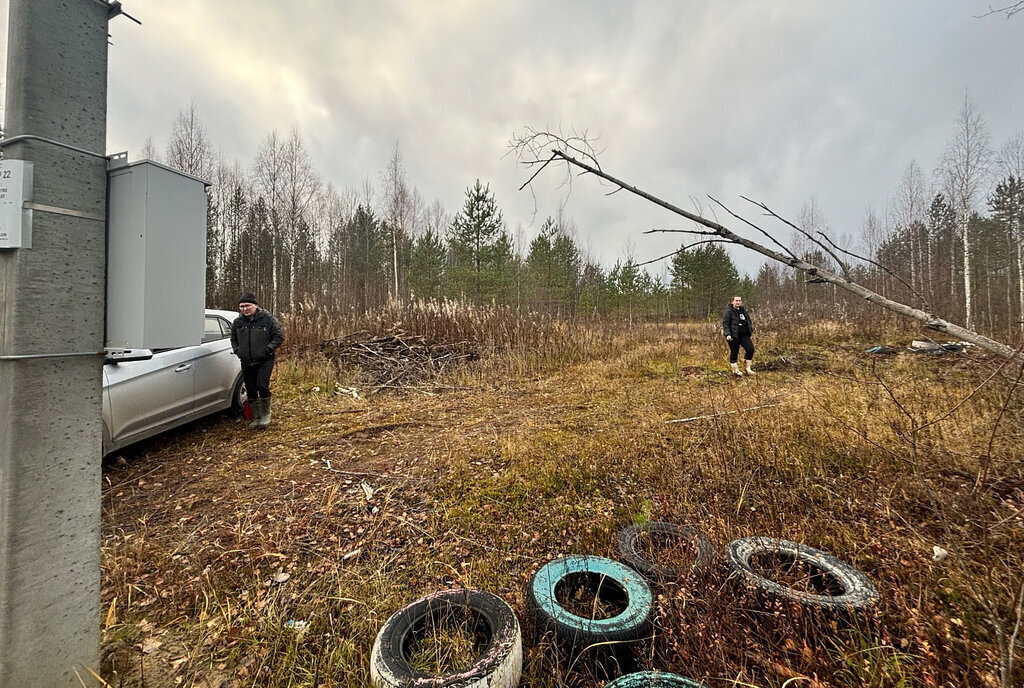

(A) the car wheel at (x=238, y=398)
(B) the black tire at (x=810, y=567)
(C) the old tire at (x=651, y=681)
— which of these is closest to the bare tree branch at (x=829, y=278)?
(B) the black tire at (x=810, y=567)

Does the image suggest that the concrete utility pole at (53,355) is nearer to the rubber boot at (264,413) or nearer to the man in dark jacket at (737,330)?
the rubber boot at (264,413)

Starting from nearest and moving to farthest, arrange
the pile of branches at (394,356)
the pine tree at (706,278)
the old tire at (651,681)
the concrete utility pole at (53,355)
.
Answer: the concrete utility pole at (53,355)
the old tire at (651,681)
the pile of branches at (394,356)
the pine tree at (706,278)

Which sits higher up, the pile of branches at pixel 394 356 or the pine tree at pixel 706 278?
the pine tree at pixel 706 278

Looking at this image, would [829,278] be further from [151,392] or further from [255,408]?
[255,408]

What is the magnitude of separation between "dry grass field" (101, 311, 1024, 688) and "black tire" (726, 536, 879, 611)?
82 millimetres

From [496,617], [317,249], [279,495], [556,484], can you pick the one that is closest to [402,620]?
[496,617]

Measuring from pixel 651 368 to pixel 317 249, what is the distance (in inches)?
888

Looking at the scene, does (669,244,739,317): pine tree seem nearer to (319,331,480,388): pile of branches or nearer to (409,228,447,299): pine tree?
(409,228,447,299): pine tree

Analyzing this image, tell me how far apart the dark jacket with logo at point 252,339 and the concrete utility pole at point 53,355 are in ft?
13.1

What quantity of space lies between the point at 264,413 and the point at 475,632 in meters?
4.72

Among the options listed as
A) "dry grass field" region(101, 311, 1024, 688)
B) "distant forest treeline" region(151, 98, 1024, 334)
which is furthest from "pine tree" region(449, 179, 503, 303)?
"dry grass field" region(101, 311, 1024, 688)

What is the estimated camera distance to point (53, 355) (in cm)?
133

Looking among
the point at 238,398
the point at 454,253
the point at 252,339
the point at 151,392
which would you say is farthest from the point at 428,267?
the point at 151,392

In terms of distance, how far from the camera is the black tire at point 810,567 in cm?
185
